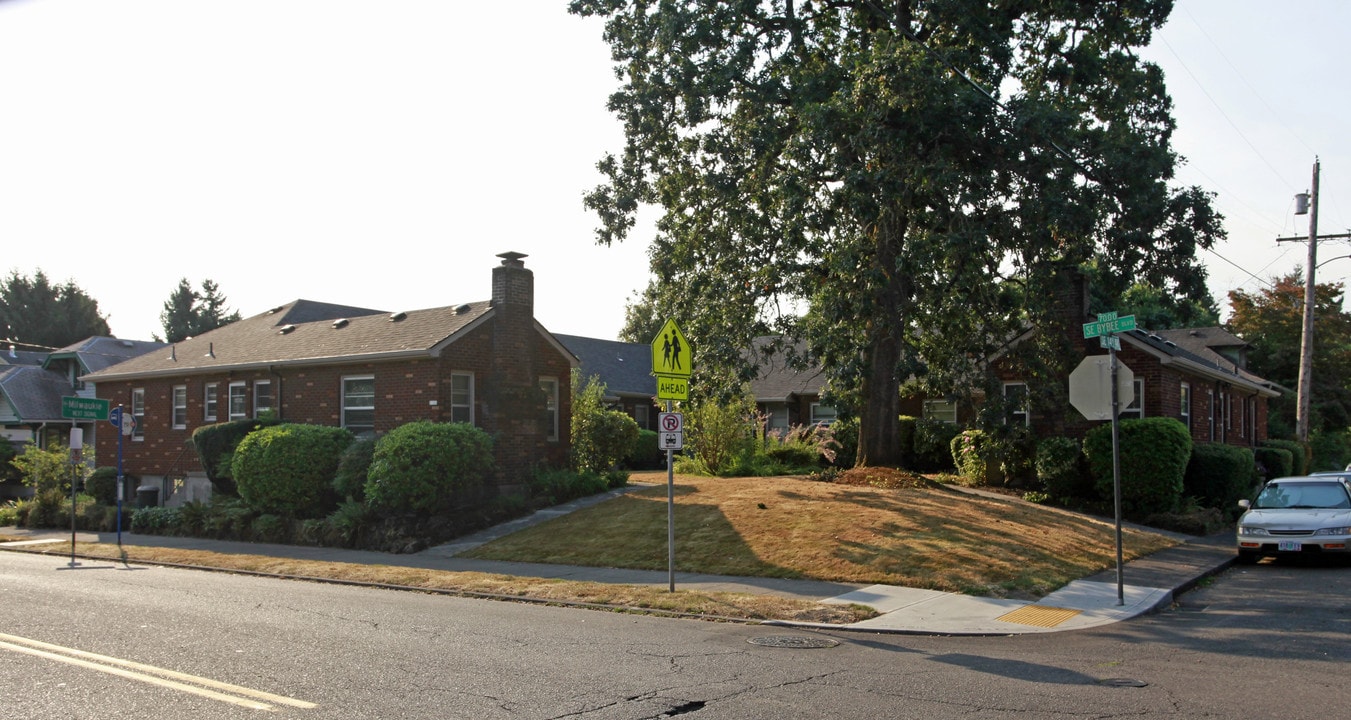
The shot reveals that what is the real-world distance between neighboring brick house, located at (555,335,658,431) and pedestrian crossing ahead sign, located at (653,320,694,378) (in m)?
23.4

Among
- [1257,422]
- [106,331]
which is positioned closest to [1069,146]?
[1257,422]

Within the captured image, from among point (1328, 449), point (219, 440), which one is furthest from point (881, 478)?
point (1328, 449)

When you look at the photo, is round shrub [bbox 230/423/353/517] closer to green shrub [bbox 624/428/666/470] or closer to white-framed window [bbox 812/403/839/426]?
green shrub [bbox 624/428/666/470]

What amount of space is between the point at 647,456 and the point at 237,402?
14.4m

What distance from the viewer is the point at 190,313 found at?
236 ft

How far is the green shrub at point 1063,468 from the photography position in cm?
2206

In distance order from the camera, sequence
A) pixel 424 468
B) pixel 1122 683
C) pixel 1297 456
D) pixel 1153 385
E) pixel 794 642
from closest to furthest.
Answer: pixel 1122 683
pixel 794 642
pixel 424 468
pixel 1153 385
pixel 1297 456

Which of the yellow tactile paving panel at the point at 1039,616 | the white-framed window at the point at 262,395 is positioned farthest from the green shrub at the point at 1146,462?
the white-framed window at the point at 262,395

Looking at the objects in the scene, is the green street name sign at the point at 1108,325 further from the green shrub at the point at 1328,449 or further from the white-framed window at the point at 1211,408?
the green shrub at the point at 1328,449

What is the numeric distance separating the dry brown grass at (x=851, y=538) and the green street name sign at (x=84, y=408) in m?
10.2

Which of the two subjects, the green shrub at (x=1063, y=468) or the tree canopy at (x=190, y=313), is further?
the tree canopy at (x=190, y=313)

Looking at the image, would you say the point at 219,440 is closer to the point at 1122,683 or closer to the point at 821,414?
the point at 821,414

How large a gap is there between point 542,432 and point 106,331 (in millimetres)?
55587

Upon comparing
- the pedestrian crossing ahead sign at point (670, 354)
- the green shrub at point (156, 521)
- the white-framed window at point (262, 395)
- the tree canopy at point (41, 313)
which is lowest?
the green shrub at point (156, 521)
